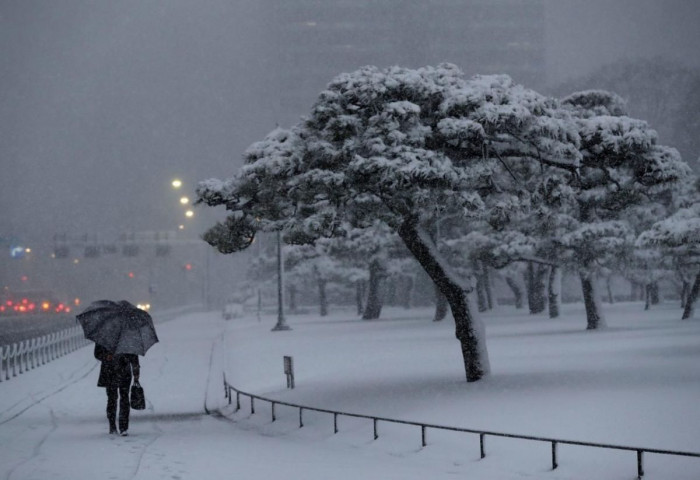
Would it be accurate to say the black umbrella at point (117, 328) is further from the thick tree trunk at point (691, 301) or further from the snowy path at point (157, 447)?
the thick tree trunk at point (691, 301)

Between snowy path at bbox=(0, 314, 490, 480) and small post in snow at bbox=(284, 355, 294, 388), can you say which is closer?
snowy path at bbox=(0, 314, 490, 480)

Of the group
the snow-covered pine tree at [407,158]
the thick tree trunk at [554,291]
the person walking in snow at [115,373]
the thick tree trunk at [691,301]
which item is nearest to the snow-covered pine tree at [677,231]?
the snow-covered pine tree at [407,158]

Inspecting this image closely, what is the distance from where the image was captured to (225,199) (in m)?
20.2

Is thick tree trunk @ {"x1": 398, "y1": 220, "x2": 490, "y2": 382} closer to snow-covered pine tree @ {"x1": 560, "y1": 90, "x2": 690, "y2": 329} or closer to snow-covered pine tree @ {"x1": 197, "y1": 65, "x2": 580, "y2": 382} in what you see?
snow-covered pine tree @ {"x1": 197, "y1": 65, "x2": 580, "y2": 382}

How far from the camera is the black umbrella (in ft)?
49.4

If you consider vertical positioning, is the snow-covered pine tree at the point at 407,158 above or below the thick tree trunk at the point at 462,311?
above

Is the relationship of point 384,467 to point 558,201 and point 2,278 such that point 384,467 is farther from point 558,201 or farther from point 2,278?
point 2,278

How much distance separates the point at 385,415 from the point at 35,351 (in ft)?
74.4

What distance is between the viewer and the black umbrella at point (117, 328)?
1506 cm

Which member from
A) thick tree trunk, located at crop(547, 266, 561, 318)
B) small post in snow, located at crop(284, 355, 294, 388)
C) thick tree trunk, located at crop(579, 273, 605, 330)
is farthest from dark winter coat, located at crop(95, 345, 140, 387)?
thick tree trunk, located at crop(547, 266, 561, 318)

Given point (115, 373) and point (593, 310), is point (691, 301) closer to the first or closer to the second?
point (593, 310)

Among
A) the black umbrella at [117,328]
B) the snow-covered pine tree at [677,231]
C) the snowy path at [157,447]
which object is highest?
the snow-covered pine tree at [677,231]

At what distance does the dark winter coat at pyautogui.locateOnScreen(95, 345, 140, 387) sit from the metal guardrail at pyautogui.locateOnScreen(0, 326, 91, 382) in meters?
15.2

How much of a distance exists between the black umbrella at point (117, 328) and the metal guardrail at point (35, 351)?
49.8 feet
